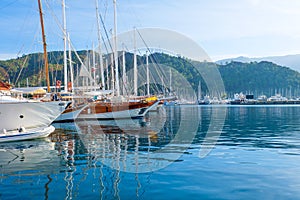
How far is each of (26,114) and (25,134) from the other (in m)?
2.11

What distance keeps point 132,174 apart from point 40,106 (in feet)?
45.2

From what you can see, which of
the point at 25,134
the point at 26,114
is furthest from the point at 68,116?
the point at 25,134

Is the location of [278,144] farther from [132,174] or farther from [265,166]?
[132,174]

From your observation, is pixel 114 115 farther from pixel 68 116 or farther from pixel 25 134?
pixel 25 134

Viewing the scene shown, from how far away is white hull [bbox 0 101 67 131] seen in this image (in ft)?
70.1

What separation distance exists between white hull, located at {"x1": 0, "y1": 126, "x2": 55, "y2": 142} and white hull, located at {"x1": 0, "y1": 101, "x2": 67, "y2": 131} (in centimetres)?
64

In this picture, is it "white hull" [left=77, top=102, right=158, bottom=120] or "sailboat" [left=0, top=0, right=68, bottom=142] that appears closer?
"sailboat" [left=0, top=0, right=68, bottom=142]

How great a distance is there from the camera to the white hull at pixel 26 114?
70.1 feet

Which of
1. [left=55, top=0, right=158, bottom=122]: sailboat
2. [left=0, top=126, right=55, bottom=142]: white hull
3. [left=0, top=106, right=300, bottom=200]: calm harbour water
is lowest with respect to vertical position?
[left=0, top=106, right=300, bottom=200]: calm harbour water

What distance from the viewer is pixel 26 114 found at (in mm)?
22109

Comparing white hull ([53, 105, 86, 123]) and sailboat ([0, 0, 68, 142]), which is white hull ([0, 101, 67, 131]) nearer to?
sailboat ([0, 0, 68, 142])

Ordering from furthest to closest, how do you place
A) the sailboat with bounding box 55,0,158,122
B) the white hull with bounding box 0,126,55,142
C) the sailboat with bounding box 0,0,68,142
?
the sailboat with bounding box 55,0,158,122 < the sailboat with bounding box 0,0,68,142 < the white hull with bounding box 0,126,55,142

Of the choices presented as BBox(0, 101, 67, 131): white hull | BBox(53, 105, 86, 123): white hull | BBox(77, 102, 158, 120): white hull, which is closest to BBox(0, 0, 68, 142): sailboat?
BBox(0, 101, 67, 131): white hull

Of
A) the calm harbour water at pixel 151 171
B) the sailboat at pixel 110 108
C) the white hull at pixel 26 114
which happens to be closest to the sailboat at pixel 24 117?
the white hull at pixel 26 114
